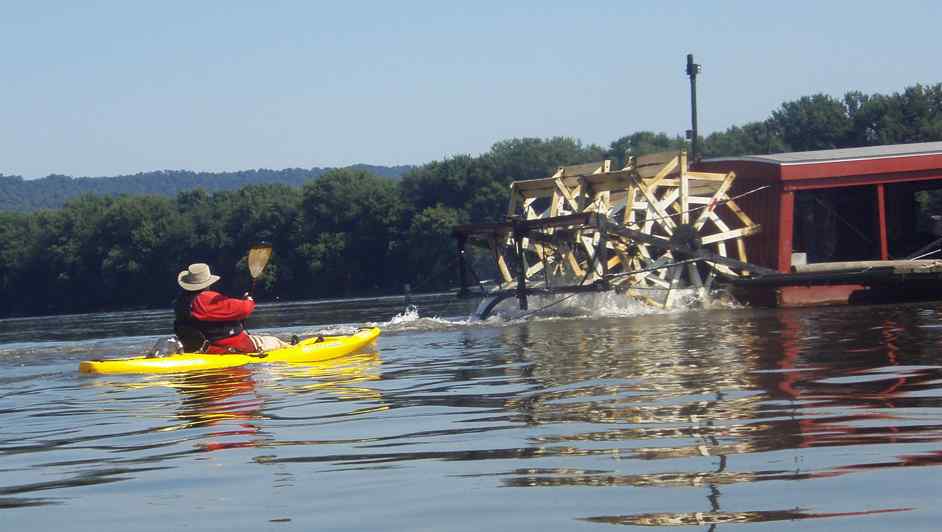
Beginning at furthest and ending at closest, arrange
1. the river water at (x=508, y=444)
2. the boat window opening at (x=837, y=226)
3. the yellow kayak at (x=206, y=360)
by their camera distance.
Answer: the boat window opening at (x=837, y=226), the yellow kayak at (x=206, y=360), the river water at (x=508, y=444)

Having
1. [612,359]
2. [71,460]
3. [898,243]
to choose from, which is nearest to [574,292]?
[898,243]

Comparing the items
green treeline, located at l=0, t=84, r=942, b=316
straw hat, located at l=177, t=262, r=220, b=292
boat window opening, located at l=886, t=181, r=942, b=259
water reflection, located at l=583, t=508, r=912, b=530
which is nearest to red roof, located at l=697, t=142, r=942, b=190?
boat window opening, located at l=886, t=181, r=942, b=259

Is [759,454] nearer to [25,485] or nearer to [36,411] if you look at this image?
[25,485]

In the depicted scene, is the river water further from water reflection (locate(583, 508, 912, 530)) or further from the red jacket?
the red jacket

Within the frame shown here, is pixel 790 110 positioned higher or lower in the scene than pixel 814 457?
higher

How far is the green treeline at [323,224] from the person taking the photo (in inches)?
2913

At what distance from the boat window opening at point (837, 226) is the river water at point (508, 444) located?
14.7 metres

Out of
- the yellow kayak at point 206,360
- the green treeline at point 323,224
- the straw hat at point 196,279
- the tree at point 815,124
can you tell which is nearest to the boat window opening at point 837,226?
the yellow kayak at point 206,360

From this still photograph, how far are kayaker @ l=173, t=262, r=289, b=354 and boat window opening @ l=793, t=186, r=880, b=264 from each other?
16799 millimetres

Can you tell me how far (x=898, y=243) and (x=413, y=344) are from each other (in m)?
14.0

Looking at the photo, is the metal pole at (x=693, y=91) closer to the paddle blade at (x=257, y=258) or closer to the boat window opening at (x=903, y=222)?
the boat window opening at (x=903, y=222)

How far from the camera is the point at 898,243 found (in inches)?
1155

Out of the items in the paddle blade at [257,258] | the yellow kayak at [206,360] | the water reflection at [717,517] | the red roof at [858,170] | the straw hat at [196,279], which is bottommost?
the yellow kayak at [206,360]

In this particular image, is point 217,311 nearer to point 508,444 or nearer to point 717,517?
point 508,444
